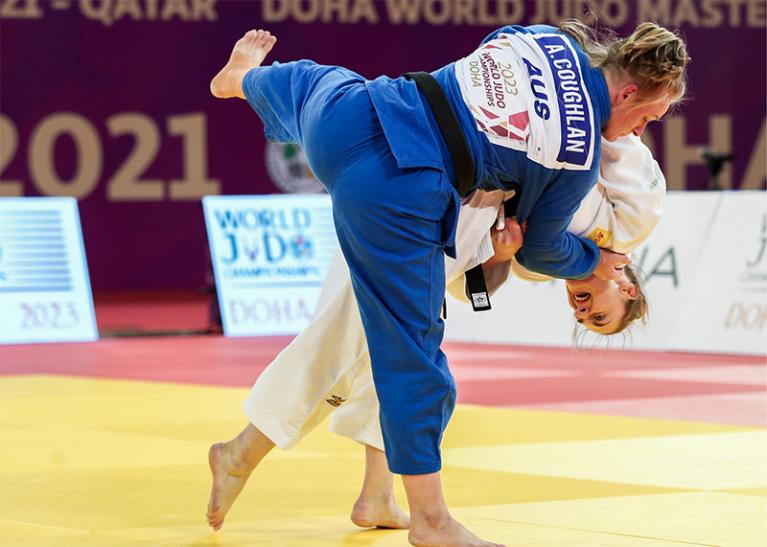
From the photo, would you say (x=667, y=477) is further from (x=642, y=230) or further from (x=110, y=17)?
(x=110, y=17)

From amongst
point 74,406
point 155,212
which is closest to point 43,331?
point 74,406

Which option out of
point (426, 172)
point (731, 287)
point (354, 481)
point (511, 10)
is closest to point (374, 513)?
point (354, 481)

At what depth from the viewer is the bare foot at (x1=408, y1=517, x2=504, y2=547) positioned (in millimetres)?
3025

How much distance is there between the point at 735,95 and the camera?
1600 cm

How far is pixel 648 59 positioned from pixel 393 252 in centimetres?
69

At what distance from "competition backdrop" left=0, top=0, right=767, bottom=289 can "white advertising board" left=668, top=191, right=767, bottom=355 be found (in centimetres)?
700

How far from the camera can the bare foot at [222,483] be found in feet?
11.0

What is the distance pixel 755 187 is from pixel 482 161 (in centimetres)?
1362

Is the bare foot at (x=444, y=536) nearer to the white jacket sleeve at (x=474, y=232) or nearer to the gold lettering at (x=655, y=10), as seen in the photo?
the white jacket sleeve at (x=474, y=232)

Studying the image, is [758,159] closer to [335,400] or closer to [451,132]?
[335,400]

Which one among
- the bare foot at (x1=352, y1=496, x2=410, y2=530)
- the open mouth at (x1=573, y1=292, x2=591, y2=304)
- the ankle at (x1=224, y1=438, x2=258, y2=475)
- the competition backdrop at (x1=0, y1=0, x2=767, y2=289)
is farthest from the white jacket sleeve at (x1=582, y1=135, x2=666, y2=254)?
the competition backdrop at (x1=0, y1=0, x2=767, y2=289)

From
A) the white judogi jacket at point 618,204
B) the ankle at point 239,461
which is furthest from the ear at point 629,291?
the ankle at point 239,461

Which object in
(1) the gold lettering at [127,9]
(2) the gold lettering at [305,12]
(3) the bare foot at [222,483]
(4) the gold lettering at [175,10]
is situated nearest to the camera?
(3) the bare foot at [222,483]

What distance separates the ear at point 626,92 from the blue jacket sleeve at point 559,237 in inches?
6.9
